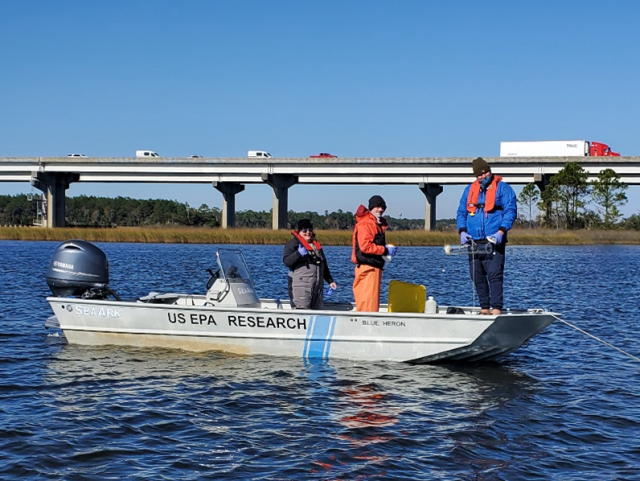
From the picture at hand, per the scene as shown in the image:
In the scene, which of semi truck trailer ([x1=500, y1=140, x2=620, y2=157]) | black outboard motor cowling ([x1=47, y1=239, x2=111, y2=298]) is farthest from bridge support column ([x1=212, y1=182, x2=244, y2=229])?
black outboard motor cowling ([x1=47, y1=239, x2=111, y2=298])

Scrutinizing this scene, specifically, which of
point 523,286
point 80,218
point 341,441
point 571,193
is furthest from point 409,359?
point 80,218

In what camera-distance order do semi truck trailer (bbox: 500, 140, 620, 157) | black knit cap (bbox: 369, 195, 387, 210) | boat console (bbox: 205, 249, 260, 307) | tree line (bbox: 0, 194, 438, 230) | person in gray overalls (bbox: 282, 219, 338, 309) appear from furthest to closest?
tree line (bbox: 0, 194, 438, 230), semi truck trailer (bbox: 500, 140, 620, 157), boat console (bbox: 205, 249, 260, 307), person in gray overalls (bbox: 282, 219, 338, 309), black knit cap (bbox: 369, 195, 387, 210)

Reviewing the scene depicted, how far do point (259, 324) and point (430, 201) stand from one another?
60.9 m

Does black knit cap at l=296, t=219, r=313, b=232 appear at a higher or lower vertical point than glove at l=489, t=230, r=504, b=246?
higher

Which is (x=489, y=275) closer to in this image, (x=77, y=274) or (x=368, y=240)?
(x=368, y=240)

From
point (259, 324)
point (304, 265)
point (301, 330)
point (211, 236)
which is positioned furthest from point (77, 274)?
point (211, 236)

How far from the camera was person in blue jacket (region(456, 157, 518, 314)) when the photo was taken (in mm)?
10695

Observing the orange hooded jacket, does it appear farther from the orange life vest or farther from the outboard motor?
the outboard motor

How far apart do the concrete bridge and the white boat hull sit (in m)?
57.0

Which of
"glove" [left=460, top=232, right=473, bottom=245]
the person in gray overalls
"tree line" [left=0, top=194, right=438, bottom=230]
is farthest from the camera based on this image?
"tree line" [left=0, top=194, right=438, bottom=230]

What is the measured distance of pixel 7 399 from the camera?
9.41 meters

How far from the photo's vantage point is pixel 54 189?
237 ft

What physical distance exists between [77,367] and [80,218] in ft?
475

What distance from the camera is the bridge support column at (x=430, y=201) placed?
233 feet
